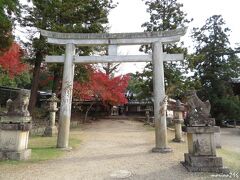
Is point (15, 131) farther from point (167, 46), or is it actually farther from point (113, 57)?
point (167, 46)

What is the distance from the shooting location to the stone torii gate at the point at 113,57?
37.3 feet

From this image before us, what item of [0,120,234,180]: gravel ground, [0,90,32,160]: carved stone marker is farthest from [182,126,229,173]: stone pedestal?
[0,90,32,160]: carved stone marker

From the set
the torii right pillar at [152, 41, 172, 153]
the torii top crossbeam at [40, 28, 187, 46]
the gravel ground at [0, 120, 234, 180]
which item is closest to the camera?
the gravel ground at [0, 120, 234, 180]

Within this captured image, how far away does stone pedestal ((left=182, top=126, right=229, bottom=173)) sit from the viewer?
7590 millimetres

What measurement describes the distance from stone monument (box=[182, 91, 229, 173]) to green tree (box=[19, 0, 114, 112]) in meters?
12.0

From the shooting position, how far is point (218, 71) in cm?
3344

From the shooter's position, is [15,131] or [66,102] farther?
[66,102]

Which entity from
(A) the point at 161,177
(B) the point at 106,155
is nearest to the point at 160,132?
(B) the point at 106,155

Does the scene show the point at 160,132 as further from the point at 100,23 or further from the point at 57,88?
the point at 57,88

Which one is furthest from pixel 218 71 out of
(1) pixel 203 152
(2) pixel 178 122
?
(1) pixel 203 152

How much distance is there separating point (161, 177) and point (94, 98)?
26.1 metres

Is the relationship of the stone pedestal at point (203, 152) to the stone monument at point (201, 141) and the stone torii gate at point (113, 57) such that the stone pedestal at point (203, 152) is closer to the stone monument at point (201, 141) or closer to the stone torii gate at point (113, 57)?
the stone monument at point (201, 141)

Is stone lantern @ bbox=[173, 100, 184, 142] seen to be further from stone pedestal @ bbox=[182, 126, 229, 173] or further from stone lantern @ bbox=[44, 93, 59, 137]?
stone lantern @ bbox=[44, 93, 59, 137]

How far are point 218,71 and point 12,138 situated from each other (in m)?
29.4
